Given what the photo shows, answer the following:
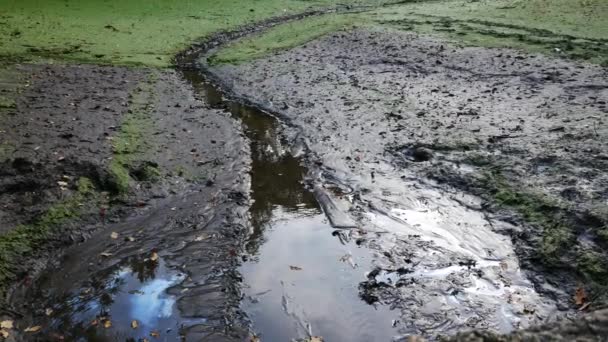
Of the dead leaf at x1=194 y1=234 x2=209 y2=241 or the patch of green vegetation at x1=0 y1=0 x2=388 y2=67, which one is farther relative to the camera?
the patch of green vegetation at x1=0 y1=0 x2=388 y2=67

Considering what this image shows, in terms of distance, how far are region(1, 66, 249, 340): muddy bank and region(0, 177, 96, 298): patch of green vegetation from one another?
12 millimetres

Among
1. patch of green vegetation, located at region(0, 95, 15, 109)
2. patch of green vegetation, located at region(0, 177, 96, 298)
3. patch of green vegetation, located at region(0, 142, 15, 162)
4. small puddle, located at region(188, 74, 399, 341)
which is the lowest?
small puddle, located at region(188, 74, 399, 341)

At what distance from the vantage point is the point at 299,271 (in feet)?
→ 19.1

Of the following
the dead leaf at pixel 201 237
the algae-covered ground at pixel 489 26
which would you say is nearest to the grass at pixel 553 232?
the dead leaf at pixel 201 237

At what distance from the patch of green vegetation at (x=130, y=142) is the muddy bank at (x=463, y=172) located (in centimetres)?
256

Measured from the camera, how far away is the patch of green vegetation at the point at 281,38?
16.0 metres

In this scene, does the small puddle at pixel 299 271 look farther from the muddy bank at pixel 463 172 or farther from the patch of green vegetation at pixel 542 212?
the patch of green vegetation at pixel 542 212

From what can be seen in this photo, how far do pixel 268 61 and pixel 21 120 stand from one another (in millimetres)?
7530

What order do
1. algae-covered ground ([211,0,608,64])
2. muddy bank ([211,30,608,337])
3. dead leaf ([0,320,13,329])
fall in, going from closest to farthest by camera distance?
dead leaf ([0,320,13,329])
muddy bank ([211,30,608,337])
algae-covered ground ([211,0,608,64])

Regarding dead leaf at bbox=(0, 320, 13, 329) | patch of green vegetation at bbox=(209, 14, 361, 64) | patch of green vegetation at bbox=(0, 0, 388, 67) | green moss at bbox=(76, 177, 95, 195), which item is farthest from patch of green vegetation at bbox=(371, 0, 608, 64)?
dead leaf at bbox=(0, 320, 13, 329)

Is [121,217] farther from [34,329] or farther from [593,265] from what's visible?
[593,265]

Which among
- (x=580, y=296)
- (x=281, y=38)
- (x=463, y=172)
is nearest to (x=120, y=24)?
(x=281, y=38)

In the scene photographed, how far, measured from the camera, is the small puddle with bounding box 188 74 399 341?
4.91 meters

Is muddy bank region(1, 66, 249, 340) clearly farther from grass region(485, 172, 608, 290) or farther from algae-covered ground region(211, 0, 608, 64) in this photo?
algae-covered ground region(211, 0, 608, 64)
